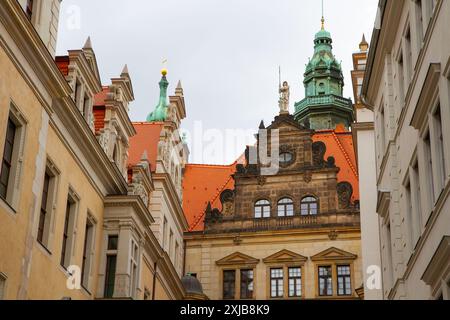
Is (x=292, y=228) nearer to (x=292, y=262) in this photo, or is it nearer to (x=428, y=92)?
(x=292, y=262)

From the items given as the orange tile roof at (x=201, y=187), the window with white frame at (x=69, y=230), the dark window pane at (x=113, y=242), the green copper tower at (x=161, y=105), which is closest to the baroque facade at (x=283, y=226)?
the orange tile roof at (x=201, y=187)

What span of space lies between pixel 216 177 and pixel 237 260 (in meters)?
6.73

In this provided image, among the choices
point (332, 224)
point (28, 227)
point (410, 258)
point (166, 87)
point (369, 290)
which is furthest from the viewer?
point (166, 87)

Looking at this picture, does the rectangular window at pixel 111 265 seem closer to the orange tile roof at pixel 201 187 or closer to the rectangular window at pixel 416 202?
the rectangular window at pixel 416 202

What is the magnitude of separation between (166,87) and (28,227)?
3707 centimetres

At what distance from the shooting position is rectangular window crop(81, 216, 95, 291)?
930 inches

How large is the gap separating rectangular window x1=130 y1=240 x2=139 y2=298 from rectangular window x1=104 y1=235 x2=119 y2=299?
0.65 m

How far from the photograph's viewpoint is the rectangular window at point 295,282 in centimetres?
3662

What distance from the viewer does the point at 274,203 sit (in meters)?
38.7

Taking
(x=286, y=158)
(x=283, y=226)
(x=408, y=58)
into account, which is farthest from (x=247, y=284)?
(x=408, y=58)

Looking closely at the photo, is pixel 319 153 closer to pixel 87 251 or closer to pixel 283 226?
pixel 283 226

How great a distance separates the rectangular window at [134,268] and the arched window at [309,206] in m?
13.1
